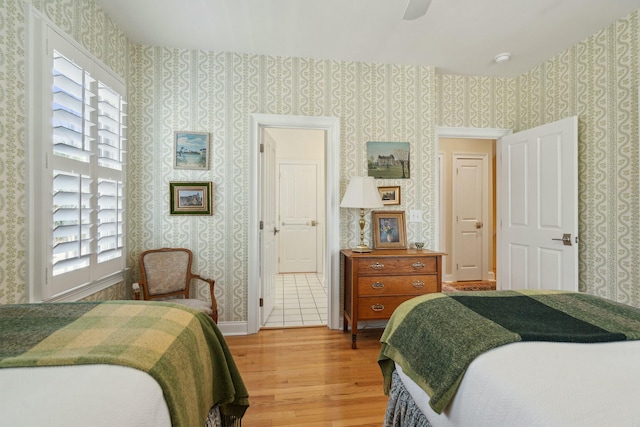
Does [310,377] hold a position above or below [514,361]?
below

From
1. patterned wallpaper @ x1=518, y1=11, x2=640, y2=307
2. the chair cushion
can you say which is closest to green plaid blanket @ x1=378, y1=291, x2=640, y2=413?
patterned wallpaper @ x1=518, y1=11, x2=640, y2=307

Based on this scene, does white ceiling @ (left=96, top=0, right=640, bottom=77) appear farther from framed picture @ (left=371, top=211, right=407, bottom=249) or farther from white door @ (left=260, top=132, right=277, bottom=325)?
framed picture @ (left=371, top=211, right=407, bottom=249)

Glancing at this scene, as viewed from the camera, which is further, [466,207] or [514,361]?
[466,207]

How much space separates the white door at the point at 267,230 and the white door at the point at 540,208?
8.30 ft

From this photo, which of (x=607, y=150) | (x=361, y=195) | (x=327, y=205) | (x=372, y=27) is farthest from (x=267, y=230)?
(x=607, y=150)

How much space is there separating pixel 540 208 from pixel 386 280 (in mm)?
1612

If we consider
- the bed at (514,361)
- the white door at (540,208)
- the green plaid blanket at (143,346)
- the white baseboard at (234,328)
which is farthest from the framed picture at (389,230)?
the green plaid blanket at (143,346)

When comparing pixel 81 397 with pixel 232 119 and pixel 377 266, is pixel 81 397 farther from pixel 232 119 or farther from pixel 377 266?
pixel 232 119

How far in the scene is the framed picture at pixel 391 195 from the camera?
309 centimetres

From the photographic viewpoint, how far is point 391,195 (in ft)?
10.2

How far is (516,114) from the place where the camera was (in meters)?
3.42

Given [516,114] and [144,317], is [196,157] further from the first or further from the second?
[516,114]

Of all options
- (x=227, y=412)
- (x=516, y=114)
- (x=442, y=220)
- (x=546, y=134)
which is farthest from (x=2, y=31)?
(x=442, y=220)

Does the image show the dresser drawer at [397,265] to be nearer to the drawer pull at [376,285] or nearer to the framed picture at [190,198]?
the drawer pull at [376,285]
